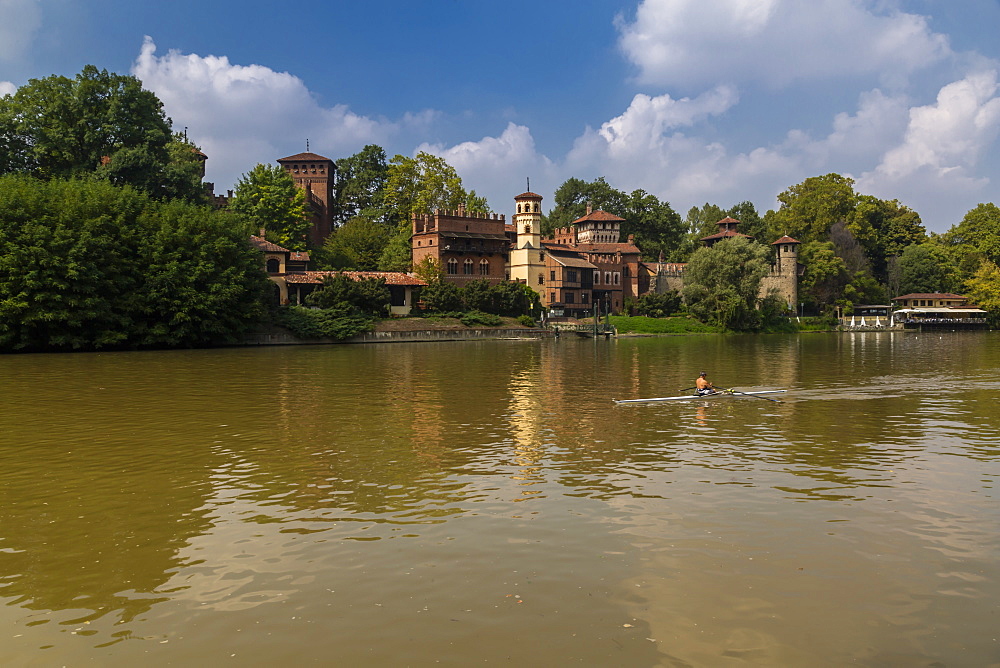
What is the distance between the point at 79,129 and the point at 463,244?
38957 mm

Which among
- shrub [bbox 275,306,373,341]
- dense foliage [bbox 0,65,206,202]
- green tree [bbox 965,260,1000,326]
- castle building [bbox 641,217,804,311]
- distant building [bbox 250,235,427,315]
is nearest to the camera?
dense foliage [bbox 0,65,206,202]

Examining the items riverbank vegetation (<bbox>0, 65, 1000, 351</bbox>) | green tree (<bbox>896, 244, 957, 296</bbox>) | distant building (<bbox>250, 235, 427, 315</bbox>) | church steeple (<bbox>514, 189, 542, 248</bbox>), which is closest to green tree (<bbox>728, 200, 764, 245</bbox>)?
riverbank vegetation (<bbox>0, 65, 1000, 351</bbox>)

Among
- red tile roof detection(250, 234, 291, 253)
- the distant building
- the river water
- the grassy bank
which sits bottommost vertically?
the river water

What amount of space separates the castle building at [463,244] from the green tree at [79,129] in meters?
29.4

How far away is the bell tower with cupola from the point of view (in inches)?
3472

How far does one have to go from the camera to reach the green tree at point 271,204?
76312 millimetres

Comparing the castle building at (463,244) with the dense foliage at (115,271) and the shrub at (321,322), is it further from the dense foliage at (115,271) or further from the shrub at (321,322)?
the dense foliage at (115,271)

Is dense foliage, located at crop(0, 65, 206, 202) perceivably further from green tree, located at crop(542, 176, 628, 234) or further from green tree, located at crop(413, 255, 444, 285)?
green tree, located at crop(542, 176, 628, 234)

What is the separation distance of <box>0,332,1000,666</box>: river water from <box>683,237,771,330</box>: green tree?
6138 cm

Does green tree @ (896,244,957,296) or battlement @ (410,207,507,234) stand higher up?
battlement @ (410,207,507,234)

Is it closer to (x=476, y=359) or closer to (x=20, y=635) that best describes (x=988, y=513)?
(x=20, y=635)

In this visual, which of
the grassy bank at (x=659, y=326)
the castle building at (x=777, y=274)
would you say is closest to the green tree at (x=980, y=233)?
the castle building at (x=777, y=274)

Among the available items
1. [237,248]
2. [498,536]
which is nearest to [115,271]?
[237,248]

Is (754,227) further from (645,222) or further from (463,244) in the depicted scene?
(463,244)
